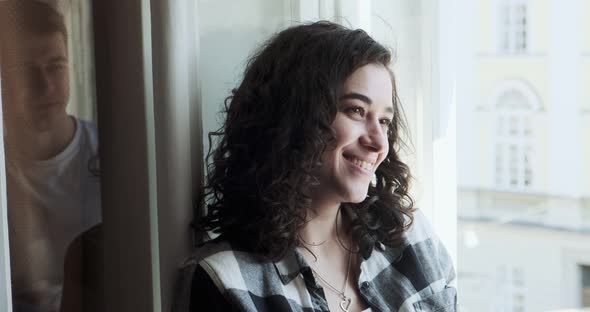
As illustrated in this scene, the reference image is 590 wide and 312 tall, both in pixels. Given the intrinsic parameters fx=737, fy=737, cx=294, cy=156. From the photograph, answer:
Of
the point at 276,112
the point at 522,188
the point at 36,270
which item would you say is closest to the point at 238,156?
the point at 276,112

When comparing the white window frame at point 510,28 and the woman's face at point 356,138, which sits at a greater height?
the white window frame at point 510,28

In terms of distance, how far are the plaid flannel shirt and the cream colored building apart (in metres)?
3.40

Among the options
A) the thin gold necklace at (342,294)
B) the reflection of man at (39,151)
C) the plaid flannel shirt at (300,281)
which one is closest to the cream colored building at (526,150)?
the plaid flannel shirt at (300,281)

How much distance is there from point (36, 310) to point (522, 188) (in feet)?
14.6

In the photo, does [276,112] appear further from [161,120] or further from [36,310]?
[36,310]

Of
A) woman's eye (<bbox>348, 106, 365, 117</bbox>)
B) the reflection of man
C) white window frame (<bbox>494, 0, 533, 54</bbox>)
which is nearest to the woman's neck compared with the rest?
woman's eye (<bbox>348, 106, 365, 117</bbox>)

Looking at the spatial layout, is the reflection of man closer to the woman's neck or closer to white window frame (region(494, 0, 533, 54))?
the woman's neck

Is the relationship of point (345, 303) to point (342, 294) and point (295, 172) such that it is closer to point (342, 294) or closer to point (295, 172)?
point (342, 294)

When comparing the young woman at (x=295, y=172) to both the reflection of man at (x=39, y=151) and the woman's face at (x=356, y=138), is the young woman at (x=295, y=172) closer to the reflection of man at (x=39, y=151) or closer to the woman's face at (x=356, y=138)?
the woman's face at (x=356, y=138)

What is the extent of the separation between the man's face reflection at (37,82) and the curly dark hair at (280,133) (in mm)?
239

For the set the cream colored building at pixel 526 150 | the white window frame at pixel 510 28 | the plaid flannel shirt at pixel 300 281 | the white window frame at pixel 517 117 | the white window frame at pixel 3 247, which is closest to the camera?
the white window frame at pixel 3 247

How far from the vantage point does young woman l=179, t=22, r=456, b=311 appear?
0.99m

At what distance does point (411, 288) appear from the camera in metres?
1.14

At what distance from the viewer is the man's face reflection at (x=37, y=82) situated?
872 mm
